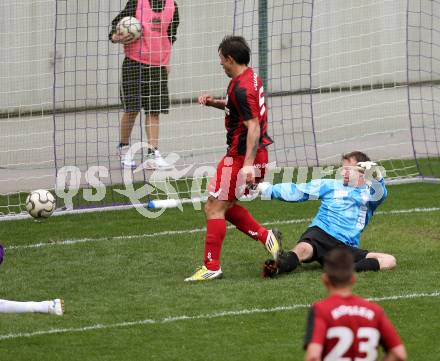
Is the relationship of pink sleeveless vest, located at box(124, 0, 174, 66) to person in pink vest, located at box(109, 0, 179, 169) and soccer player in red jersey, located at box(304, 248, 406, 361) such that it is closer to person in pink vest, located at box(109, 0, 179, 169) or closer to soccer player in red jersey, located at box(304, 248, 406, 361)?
person in pink vest, located at box(109, 0, 179, 169)

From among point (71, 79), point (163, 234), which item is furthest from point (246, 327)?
point (71, 79)

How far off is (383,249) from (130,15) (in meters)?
4.96

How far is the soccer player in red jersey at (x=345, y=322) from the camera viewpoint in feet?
17.0

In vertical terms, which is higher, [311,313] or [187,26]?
[187,26]

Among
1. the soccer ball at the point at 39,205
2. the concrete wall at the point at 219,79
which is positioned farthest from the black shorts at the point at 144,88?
the soccer ball at the point at 39,205

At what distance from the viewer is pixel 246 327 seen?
7754 mm

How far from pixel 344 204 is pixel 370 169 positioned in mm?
350

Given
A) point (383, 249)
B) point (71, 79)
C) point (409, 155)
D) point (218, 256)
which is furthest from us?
point (71, 79)

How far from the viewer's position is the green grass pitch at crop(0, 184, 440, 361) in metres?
7.42

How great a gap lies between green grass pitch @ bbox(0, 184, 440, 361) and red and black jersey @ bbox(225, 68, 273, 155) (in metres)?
1.06

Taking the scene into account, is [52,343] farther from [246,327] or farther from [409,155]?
[409,155]

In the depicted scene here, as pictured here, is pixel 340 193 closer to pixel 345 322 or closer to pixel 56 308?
pixel 56 308

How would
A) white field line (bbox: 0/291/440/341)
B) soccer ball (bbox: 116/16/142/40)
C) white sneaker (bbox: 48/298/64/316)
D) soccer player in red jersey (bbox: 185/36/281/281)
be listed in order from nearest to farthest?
white field line (bbox: 0/291/440/341)
white sneaker (bbox: 48/298/64/316)
soccer player in red jersey (bbox: 185/36/281/281)
soccer ball (bbox: 116/16/142/40)

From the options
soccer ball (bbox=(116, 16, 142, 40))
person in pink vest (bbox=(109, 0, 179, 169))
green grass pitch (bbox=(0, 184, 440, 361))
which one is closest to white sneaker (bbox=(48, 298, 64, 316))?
green grass pitch (bbox=(0, 184, 440, 361))
